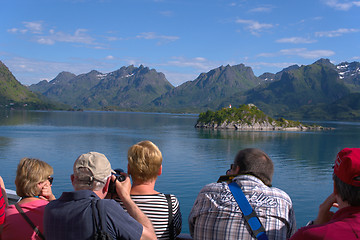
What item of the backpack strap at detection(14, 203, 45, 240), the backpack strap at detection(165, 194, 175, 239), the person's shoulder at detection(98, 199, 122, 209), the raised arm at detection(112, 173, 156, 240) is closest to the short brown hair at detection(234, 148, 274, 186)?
the backpack strap at detection(165, 194, 175, 239)

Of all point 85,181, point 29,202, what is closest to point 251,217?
point 85,181

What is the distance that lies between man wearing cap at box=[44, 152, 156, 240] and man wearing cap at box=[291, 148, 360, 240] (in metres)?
1.63

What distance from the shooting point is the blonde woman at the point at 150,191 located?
4.10 m

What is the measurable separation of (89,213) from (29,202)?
59.7 inches

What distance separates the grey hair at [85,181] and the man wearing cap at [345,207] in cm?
209

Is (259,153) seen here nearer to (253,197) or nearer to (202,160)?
(253,197)

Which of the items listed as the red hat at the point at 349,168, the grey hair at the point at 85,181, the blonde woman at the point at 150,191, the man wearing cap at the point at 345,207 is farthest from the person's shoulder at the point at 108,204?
the red hat at the point at 349,168

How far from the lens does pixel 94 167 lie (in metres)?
3.55

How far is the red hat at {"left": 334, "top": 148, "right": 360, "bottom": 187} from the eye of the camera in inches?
99.2

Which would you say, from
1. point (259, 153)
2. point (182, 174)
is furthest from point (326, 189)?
point (259, 153)

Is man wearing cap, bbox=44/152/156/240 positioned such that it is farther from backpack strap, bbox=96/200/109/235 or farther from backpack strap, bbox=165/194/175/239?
backpack strap, bbox=165/194/175/239

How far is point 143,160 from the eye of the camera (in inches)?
161

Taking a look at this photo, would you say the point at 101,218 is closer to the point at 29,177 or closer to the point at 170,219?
the point at 170,219

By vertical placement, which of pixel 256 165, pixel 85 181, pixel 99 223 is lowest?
pixel 99 223
